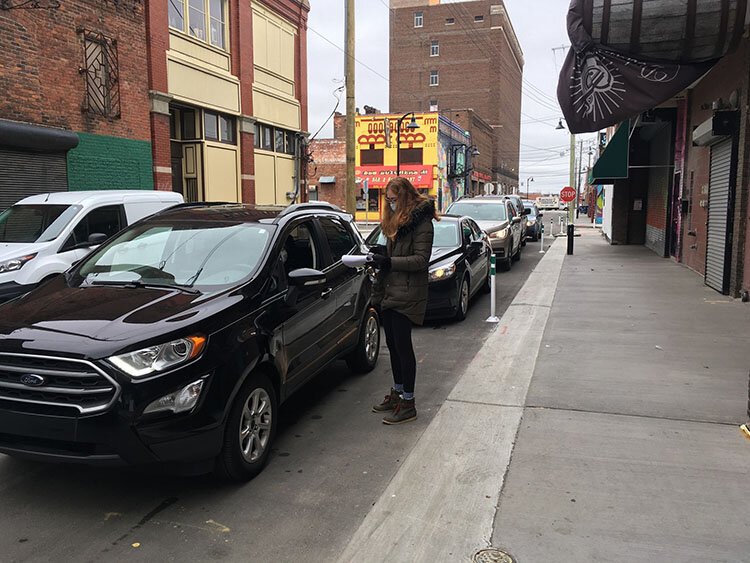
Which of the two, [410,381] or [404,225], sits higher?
[404,225]

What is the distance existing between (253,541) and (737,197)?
993 cm

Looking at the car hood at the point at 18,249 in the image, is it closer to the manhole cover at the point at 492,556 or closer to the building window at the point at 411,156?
the manhole cover at the point at 492,556

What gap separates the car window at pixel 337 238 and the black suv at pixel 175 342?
26cm

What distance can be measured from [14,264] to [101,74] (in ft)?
25.2

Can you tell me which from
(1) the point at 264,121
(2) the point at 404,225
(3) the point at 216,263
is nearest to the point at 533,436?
(2) the point at 404,225

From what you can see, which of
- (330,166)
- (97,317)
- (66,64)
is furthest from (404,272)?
(330,166)

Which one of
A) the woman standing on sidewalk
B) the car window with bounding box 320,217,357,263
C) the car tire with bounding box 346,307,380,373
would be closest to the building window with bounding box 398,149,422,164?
the car tire with bounding box 346,307,380,373

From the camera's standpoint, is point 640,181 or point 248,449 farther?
point 640,181

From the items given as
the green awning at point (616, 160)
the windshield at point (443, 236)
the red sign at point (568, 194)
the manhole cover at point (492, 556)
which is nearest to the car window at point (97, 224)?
the windshield at point (443, 236)

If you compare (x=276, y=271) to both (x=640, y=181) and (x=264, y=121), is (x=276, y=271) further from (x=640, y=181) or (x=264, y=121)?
(x=640, y=181)

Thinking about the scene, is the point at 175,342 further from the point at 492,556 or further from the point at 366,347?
the point at 366,347

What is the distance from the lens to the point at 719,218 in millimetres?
11242

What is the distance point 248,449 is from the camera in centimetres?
402

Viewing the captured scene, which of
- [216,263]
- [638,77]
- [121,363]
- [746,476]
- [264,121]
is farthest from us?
[264,121]
